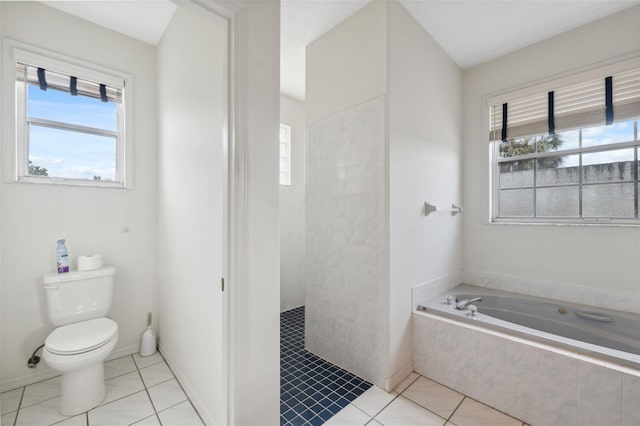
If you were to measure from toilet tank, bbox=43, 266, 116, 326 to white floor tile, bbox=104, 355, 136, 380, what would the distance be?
423 millimetres

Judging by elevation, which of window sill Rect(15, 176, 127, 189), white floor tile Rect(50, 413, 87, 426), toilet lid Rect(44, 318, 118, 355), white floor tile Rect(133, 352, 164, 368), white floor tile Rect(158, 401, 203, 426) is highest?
window sill Rect(15, 176, 127, 189)

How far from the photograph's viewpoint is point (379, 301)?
1943 mm

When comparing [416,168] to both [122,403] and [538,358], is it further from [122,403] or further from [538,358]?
[122,403]

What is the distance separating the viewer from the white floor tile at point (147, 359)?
2.21m

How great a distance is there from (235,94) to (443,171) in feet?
6.44

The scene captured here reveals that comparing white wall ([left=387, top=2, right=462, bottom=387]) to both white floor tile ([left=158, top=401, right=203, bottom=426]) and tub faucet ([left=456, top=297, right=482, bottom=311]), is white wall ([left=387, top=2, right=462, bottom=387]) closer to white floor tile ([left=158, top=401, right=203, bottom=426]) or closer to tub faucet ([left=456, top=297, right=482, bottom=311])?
tub faucet ([left=456, top=297, right=482, bottom=311])

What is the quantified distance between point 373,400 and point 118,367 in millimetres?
1940

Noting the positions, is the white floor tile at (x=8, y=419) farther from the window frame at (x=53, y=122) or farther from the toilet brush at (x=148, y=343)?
the window frame at (x=53, y=122)

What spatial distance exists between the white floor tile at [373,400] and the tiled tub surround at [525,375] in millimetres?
401

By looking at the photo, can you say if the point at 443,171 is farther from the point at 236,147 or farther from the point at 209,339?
the point at 209,339

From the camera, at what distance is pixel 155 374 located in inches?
81.6

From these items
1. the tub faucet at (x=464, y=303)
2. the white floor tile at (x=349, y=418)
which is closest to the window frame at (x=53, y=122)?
the white floor tile at (x=349, y=418)

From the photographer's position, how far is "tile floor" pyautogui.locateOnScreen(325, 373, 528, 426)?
1622 millimetres

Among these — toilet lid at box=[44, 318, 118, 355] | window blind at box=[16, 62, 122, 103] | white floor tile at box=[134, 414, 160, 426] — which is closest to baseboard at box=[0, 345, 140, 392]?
toilet lid at box=[44, 318, 118, 355]
